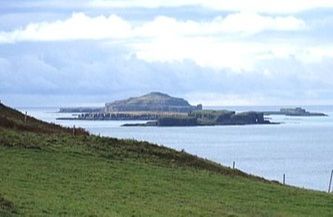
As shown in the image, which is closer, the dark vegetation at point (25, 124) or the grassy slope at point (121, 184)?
the grassy slope at point (121, 184)

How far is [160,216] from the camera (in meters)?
22.1

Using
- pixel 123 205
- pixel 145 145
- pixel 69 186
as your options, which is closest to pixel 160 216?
pixel 123 205

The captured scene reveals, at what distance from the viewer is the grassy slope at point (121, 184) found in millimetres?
22703

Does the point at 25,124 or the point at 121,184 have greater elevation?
the point at 25,124

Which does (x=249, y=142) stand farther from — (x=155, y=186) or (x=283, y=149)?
(x=155, y=186)

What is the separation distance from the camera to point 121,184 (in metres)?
28.4

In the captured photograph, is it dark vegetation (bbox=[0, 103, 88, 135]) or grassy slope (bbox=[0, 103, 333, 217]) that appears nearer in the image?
grassy slope (bbox=[0, 103, 333, 217])

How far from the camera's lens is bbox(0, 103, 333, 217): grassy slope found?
2270 cm

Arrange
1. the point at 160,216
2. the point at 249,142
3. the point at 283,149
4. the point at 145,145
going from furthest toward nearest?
1. the point at 249,142
2. the point at 283,149
3. the point at 145,145
4. the point at 160,216

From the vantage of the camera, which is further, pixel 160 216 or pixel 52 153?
pixel 52 153

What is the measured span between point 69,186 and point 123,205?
318 centimetres

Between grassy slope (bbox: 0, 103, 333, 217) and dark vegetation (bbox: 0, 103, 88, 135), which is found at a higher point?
dark vegetation (bbox: 0, 103, 88, 135)

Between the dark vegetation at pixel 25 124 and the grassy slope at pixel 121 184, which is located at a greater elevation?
the dark vegetation at pixel 25 124

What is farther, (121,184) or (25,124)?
(25,124)
